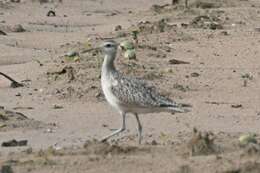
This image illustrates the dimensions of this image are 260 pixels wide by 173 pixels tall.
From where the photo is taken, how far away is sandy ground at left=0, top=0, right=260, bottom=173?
858 centimetres

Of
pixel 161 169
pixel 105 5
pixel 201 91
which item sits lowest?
Answer: pixel 105 5

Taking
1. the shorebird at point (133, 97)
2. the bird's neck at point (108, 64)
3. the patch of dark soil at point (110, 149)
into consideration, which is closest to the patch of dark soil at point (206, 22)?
the bird's neck at point (108, 64)

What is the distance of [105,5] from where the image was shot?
30.4 meters

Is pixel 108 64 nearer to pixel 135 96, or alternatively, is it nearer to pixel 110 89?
pixel 110 89

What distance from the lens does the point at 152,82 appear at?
13695 millimetres

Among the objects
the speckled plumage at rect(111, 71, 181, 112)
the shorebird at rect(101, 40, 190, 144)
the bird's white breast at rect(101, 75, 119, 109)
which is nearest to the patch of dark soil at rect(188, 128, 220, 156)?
the shorebird at rect(101, 40, 190, 144)

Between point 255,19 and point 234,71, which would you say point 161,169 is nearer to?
point 234,71

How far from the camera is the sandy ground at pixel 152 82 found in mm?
8578

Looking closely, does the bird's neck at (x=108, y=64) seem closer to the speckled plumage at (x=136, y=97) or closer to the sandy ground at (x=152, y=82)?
the speckled plumage at (x=136, y=97)

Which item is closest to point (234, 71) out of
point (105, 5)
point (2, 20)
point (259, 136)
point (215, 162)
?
point (259, 136)

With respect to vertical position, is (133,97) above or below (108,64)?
below

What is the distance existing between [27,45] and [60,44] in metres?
0.80

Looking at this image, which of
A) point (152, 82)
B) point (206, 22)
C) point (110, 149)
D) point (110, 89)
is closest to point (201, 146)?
point (110, 149)

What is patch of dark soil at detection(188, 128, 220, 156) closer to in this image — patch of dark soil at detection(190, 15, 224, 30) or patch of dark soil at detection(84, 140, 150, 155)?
patch of dark soil at detection(84, 140, 150, 155)
